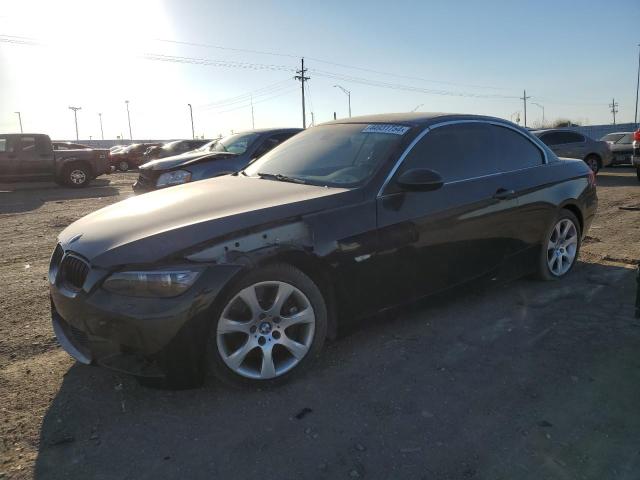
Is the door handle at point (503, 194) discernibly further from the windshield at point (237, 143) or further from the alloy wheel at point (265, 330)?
the windshield at point (237, 143)

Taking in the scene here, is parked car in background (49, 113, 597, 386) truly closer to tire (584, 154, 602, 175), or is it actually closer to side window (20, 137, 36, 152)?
tire (584, 154, 602, 175)

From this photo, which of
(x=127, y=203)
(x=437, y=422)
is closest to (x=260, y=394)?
(x=437, y=422)

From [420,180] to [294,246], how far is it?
994 mm

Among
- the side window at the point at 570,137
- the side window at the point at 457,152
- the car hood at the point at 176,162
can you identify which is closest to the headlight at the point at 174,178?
the car hood at the point at 176,162

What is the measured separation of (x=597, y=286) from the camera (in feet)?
15.5

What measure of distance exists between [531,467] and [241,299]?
5.37 ft

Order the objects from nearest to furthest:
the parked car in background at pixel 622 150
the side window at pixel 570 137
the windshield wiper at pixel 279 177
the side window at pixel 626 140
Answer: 1. the windshield wiper at pixel 279 177
2. the side window at pixel 570 137
3. the parked car in background at pixel 622 150
4. the side window at pixel 626 140

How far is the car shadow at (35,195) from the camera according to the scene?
11.8 m

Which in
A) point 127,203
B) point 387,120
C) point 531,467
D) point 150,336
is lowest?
point 531,467

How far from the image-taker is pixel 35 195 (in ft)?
47.8

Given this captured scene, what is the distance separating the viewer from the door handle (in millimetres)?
4132

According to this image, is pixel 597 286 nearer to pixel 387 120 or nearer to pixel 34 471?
pixel 387 120

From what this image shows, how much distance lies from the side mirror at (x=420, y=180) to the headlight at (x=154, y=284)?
1.57 m

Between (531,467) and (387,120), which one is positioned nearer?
(531,467)
